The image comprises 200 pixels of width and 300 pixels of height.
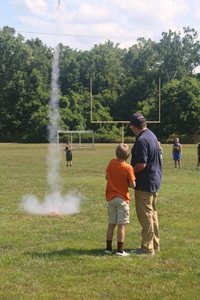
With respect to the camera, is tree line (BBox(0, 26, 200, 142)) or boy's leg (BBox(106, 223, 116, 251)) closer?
boy's leg (BBox(106, 223, 116, 251))

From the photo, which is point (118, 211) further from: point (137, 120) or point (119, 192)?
point (137, 120)

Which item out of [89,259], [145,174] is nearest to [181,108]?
[145,174]

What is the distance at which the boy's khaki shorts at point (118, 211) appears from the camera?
800cm

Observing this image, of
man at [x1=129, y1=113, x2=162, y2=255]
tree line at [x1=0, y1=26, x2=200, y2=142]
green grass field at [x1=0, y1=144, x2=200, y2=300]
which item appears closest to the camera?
green grass field at [x1=0, y1=144, x2=200, y2=300]

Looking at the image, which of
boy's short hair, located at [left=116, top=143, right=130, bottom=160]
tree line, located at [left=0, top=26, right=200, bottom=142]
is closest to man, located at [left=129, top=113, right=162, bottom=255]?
boy's short hair, located at [left=116, top=143, right=130, bottom=160]

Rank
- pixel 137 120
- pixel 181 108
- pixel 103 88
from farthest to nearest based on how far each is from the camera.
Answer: pixel 103 88, pixel 181 108, pixel 137 120

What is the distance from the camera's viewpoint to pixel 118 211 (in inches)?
317

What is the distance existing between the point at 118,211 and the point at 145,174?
2.26 ft

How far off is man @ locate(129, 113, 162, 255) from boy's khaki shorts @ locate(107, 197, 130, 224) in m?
0.22

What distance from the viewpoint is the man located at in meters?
7.95

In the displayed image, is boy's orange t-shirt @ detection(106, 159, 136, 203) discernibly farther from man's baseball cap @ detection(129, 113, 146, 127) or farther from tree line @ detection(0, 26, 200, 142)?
tree line @ detection(0, 26, 200, 142)

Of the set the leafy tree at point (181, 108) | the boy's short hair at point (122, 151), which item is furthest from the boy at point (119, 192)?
the leafy tree at point (181, 108)

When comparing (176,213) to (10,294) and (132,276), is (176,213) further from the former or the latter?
(10,294)

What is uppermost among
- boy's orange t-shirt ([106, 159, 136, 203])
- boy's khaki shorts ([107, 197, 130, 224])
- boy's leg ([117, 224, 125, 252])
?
boy's orange t-shirt ([106, 159, 136, 203])
